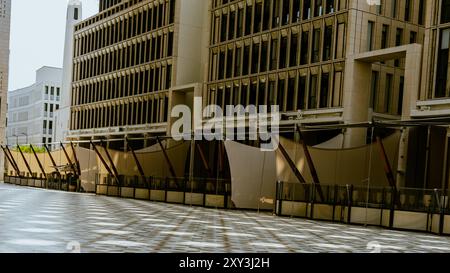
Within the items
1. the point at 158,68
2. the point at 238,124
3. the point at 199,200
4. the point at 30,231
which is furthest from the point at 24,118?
the point at 30,231

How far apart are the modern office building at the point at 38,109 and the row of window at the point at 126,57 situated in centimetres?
4667

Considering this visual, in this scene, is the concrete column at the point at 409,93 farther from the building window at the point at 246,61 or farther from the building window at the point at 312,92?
the building window at the point at 246,61

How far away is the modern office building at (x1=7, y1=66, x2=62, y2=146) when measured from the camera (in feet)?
422

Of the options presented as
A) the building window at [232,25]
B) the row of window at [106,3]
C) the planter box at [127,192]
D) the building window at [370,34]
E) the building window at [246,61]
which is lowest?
the planter box at [127,192]

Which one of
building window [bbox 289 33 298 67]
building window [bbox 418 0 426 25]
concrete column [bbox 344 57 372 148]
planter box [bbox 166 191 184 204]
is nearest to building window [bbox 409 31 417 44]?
building window [bbox 418 0 426 25]

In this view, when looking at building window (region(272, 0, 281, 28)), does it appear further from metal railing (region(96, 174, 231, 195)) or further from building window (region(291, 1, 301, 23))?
metal railing (region(96, 174, 231, 195))

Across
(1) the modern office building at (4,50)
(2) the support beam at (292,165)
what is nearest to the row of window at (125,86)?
(1) the modern office building at (4,50)

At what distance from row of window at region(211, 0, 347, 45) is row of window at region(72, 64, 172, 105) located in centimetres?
830

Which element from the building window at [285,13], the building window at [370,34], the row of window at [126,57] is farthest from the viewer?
the row of window at [126,57]

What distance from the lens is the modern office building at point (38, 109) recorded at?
129 metres

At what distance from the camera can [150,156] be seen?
44.9 meters

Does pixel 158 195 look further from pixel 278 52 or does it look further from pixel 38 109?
pixel 38 109

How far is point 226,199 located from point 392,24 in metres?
17.2
